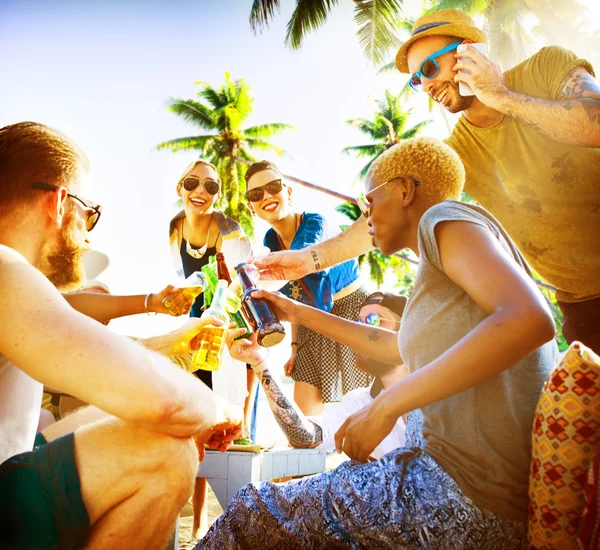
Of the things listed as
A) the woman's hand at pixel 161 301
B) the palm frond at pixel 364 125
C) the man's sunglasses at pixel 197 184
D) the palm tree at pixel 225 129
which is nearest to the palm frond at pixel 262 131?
the palm tree at pixel 225 129

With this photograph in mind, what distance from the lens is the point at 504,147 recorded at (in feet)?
10.9

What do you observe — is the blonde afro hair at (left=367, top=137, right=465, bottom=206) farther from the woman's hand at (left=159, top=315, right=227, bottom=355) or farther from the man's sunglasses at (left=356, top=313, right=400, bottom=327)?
the man's sunglasses at (left=356, top=313, right=400, bottom=327)

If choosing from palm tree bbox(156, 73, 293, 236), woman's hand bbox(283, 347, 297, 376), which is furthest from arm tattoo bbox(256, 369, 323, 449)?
palm tree bbox(156, 73, 293, 236)

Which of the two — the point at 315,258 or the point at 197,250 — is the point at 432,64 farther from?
the point at 197,250

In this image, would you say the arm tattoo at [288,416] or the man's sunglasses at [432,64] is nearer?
the arm tattoo at [288,416]

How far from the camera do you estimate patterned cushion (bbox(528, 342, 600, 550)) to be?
1249 mm

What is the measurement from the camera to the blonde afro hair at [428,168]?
2168 mm

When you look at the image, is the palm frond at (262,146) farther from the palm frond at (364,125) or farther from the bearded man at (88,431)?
the bearded man at (88,431)

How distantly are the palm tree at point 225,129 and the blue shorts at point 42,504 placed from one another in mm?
27090

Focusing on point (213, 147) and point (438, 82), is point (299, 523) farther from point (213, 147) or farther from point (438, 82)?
point (213, 147)

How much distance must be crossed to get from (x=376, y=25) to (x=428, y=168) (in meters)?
16.7

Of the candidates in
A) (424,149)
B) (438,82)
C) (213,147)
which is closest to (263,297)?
(424,149)

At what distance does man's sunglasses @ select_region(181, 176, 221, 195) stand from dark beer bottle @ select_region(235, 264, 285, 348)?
9.26 feet

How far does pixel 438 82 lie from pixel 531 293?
252 centimetres
